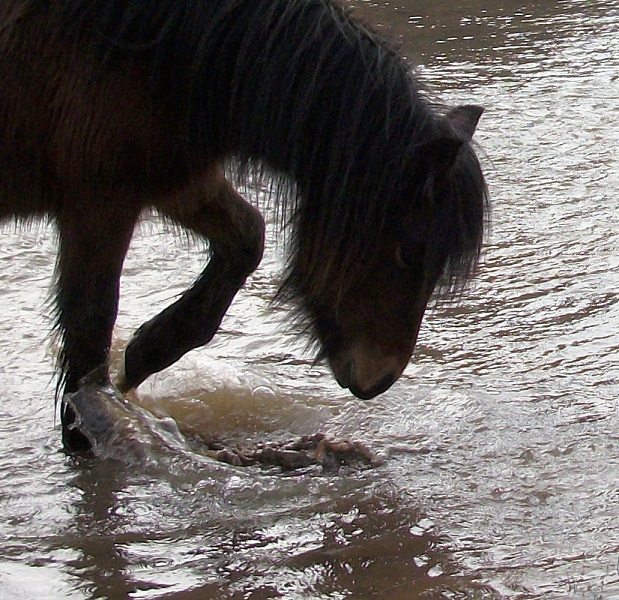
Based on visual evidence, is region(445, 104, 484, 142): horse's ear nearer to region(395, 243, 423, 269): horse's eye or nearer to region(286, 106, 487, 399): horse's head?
region(286, 106, 487, 399): horse's head

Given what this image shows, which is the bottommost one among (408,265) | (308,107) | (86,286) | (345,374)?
Result: (345,374)

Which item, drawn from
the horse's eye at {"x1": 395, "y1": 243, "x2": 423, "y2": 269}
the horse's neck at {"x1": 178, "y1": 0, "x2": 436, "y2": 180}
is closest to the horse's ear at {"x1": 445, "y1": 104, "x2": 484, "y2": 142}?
the horse's neck at {"x1": 178, "y1": 0, "x2": 436, "y2": 180}

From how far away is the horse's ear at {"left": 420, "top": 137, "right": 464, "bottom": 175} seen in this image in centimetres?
273

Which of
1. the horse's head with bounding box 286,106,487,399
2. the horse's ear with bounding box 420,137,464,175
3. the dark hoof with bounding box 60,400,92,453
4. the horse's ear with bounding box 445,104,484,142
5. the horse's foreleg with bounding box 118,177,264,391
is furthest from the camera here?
the horse's foreleg with bounding box 118,177,264,391

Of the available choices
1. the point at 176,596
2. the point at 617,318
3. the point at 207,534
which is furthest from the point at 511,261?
the point at 176,596

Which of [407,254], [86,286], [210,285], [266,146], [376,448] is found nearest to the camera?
[407,254]

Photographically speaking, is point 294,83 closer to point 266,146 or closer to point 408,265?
point 266,146

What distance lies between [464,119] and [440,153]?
1.09ft

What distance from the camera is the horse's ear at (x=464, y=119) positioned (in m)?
3.01

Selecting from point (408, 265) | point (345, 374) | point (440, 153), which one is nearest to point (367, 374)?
point (345, 374)

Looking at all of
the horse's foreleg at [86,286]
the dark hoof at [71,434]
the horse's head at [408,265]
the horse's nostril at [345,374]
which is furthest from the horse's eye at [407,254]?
the dark hoof at [71,434]

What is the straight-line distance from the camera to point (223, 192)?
11.8 feet

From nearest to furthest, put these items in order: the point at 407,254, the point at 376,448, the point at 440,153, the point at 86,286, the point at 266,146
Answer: the point at 440,153 < the point at 407,254 < the point at 266,146 < the point at 86,286 < the point at 376,448

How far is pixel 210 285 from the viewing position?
3654 millimetres
